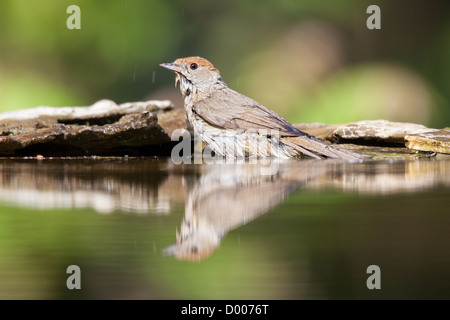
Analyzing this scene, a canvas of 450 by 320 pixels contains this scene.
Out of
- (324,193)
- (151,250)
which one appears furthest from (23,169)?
(151,250)

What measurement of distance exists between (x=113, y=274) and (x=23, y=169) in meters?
2.39

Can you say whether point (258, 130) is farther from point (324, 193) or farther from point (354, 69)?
point (354, 69)

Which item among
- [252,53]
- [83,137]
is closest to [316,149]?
[83,137]

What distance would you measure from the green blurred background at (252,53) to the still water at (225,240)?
5.84 metres

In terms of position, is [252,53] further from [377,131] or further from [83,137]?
[83,137]

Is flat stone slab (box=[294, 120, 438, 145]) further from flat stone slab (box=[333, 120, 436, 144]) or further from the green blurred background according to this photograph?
the green blurred background

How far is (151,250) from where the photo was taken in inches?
48.1

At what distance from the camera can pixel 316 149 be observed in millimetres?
4570

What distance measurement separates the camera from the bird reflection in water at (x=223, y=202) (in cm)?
125

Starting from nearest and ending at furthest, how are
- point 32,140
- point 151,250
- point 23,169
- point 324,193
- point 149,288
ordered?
point 149,288, point 151,250, point 324,193, point 23,169, point 32,140

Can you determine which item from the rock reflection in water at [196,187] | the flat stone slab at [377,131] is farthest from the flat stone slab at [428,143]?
the rock reflection in water at [196,187]

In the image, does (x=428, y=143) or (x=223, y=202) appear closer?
(x=223, y=202)

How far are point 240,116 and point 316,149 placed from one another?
688mm

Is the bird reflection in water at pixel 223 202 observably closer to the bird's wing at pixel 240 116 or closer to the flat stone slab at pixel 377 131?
the bird's wing at pixel 240 116
